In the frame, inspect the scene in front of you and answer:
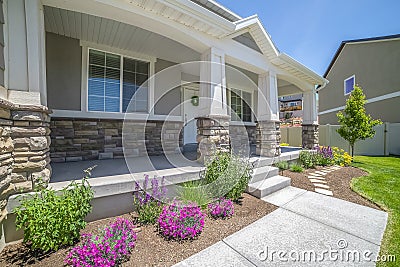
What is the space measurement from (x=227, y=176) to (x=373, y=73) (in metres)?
13.7

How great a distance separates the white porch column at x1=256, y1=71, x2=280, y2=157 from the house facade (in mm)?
30

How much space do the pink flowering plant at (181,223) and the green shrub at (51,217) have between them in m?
0.95

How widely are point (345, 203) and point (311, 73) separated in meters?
4.77

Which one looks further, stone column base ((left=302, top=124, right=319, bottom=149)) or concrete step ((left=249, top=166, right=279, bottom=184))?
stone column base ((left=302, top=124, right=319, bottom=149))

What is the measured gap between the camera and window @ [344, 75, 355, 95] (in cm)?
1290

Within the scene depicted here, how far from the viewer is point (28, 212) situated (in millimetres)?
1897

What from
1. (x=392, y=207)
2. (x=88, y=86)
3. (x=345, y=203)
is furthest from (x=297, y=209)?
(x=88, y=86)

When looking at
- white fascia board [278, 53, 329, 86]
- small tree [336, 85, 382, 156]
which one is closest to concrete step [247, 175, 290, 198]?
white fascia board [278, 53, 329, 86]

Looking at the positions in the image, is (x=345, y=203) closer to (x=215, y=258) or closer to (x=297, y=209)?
(x=297, y=209)

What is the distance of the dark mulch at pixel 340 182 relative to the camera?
3.64m

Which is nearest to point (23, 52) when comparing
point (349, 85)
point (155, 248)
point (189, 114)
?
point (155, 248)

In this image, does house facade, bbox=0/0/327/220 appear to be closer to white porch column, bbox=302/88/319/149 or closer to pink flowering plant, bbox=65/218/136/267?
white porch column, bbox=302/88/319/149

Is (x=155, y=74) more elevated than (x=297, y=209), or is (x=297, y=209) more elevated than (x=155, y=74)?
(x=155, y=74)

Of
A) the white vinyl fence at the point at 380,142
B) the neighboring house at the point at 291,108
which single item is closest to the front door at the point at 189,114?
the white vinyl fence at the point at 380,142
